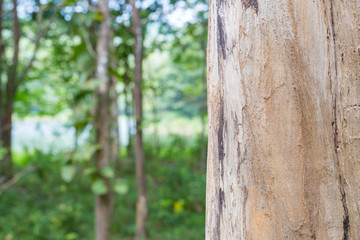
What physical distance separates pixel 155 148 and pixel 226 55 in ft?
31.3

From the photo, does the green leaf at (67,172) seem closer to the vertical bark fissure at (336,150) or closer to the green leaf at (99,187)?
the green leaf at (99,187)

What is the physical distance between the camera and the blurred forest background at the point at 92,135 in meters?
3.15

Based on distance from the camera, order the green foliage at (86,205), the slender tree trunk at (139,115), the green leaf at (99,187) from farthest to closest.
A: 1. the green foliage at (86,205)
2. the slender tree trunk at (139,115)
3. the green leaf at (99,187)

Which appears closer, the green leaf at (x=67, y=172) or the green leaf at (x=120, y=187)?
the green leaf at (x=67, y=172)

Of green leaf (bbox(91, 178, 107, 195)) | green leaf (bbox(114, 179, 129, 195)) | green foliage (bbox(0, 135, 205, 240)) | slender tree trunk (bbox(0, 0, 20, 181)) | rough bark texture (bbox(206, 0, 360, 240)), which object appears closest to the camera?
rough bark texture (bbox(206, 0, 360, 240))

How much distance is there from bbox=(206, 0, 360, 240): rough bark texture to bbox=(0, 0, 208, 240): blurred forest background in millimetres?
2153

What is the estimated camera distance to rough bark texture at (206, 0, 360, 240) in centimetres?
86

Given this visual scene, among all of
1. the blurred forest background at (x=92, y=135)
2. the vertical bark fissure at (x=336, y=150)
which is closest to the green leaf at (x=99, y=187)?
the blurred forest background at (x=92, y=135)

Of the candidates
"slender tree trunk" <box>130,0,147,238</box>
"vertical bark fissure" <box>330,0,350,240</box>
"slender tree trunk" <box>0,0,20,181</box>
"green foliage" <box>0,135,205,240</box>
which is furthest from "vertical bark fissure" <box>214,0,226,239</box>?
"slender tree trunk" <box>0,0,20,181</box>

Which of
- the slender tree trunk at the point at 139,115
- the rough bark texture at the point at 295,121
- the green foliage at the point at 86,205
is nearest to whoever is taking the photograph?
the rough bark texture at the point at 295,121

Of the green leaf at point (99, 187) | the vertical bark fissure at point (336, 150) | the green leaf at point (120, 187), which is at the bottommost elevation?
the green leaf at point (120, 187)

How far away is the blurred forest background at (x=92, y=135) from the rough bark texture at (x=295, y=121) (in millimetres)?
2153

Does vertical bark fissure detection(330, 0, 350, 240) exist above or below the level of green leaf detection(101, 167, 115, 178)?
above

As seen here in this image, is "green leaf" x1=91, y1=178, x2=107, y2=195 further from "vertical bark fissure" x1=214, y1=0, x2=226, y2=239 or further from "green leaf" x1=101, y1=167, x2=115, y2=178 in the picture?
"vertical bark fissure" x1=214, y1=0, x2=226, y2=239
